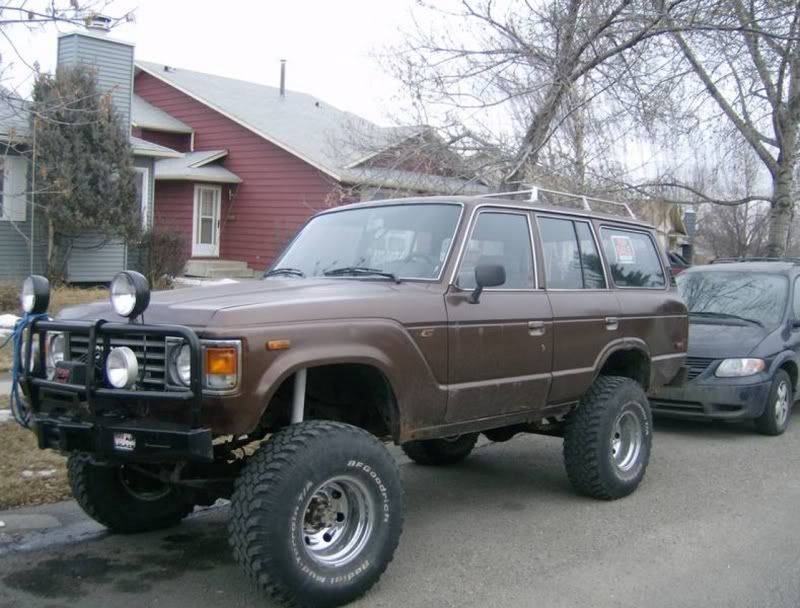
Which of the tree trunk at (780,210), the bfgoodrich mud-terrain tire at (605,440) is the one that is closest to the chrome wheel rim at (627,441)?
the bfgoodrich mud-terrain tire at (605,440)

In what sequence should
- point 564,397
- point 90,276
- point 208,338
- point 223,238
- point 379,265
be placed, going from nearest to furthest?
point 208,338
point 379,265
point 564,397
point 90,276
point 223,238

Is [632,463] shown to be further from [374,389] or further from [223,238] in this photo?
[223,238]

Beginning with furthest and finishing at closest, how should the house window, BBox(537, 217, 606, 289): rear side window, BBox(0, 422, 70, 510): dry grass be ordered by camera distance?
the house window
BBox(537, 217, 606, 289): rear side window
BBox(0, 422, 70, 510): dry grass

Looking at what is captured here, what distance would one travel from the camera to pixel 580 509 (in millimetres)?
5910

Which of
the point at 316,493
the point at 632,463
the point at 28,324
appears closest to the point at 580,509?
the point at 632,463

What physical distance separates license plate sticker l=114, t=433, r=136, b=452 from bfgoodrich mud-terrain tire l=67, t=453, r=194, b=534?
3.11 ft

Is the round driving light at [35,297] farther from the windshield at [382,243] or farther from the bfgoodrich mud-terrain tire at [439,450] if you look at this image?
the bfgoodrich mud-terrain tire at [439,450]

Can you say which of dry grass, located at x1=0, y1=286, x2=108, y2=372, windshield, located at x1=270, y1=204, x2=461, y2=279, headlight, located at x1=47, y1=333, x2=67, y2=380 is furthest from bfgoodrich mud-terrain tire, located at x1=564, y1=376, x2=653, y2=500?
dry grass, located at x1=0, y1=286, x2=108, y2=372

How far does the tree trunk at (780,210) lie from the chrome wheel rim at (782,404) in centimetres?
801

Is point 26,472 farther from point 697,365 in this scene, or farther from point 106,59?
point 106,59

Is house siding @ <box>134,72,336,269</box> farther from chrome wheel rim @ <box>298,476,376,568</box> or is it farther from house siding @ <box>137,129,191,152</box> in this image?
chrome wheel rim @ <box>298,476,376,568</box>

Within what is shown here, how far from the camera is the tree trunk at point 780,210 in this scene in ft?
50.5

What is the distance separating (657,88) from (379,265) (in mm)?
9010

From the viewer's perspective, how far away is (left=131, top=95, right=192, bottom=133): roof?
23.0m
